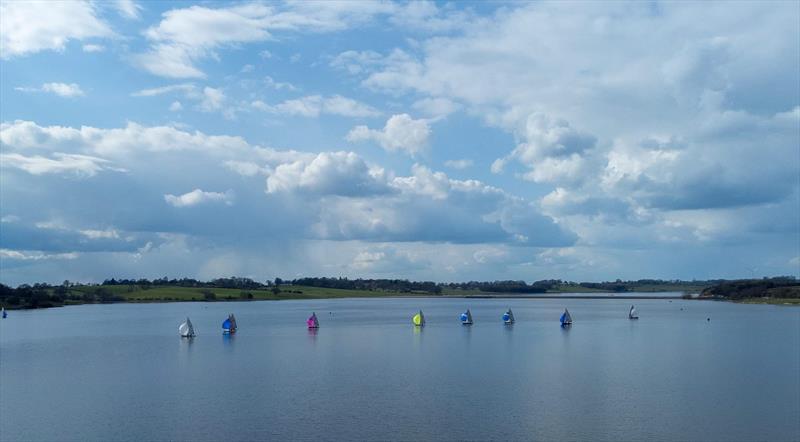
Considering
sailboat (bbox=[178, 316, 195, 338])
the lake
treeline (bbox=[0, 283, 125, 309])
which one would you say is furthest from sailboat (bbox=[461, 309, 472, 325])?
treeline (bbox=[0, 283, 125, 309])

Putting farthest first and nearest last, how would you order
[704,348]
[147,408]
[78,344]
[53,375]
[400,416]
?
[78,344], [704,348], [53,375], [147,408], [400,416]

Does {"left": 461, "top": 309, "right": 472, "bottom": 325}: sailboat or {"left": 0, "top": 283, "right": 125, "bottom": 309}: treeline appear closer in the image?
{"left": 461, "top": 309, "right": 472, "bottom": 325}: sailboat

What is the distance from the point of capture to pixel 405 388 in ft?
137

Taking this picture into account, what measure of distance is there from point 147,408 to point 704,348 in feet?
159

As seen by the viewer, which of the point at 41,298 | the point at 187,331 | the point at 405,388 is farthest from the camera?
the point at 41,298

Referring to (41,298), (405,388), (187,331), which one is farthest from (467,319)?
(41,298)

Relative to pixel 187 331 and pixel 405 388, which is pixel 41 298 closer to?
pixel 187 331

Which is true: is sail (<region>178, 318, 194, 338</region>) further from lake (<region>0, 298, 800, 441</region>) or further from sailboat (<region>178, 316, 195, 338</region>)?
lake (<region>0, 298, 800, 441</region>)

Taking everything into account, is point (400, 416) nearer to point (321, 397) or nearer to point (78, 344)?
point (321, 397)

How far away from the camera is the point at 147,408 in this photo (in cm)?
3719

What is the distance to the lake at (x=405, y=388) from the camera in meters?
32.1

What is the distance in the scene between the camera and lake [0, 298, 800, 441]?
32062 millimetres

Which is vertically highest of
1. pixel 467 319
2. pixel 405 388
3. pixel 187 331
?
pixel 467 319

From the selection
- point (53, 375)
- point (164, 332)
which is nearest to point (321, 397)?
point (53, 375)
